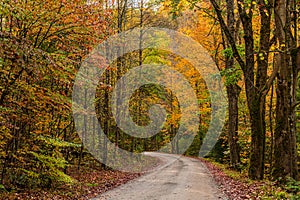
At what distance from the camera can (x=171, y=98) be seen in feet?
127

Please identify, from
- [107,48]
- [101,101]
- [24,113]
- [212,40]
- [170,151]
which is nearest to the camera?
[24,113]

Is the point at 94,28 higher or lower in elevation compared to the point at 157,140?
higher

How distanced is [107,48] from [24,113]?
9.16 meters

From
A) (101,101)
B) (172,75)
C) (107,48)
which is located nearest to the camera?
(107,48)

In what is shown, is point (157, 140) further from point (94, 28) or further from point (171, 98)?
point (94, 28)

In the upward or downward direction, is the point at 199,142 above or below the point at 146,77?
below

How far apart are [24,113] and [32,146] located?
1.21m

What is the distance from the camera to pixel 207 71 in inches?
1181

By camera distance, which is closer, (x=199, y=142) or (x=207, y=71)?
(x=207, y=71)

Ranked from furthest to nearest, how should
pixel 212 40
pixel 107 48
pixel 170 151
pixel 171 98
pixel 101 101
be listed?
pixel 170 151 < pixel 171 98 < pixel 212 40 < pixel 101 101 < pixel 107 48

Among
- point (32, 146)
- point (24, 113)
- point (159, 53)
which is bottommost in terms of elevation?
point (32, 146)

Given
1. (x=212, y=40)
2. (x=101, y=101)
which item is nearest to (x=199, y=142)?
(x=212, y=40)

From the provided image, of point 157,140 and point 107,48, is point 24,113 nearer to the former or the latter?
point 107,48

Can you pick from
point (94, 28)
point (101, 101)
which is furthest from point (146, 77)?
point (94, 28)
